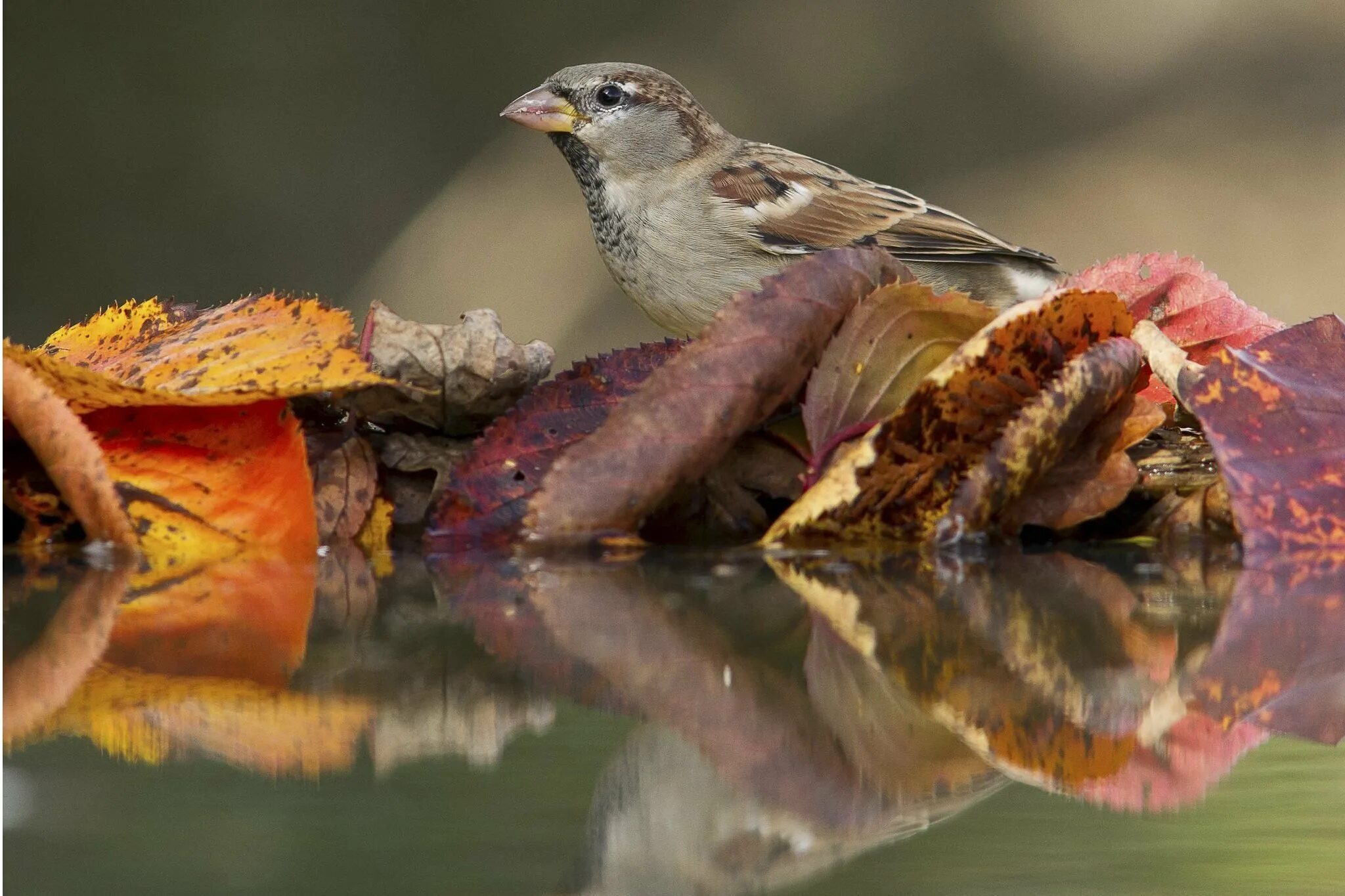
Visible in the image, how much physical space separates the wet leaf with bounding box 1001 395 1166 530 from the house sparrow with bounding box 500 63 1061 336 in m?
1.01

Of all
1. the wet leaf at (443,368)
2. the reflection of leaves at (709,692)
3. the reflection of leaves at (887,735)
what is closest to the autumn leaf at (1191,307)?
the wet leaf at (443,368)

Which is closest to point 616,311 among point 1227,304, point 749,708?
point 1227,304

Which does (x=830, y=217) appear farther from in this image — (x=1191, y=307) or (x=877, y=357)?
(x=877, y=357)

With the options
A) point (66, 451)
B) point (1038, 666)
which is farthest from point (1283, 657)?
point (66, 451)

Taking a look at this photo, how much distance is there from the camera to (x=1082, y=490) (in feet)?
4.03

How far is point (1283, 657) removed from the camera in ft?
2.57

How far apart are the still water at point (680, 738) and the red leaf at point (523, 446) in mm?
217

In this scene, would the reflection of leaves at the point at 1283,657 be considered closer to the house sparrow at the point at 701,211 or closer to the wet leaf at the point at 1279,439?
the wet leaf at the point at 1279,439

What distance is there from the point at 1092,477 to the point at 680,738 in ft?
2.25

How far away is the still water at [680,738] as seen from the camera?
0.50 metres

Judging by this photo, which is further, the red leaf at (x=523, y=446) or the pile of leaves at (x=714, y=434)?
the red leaf at (x=523, y=446)

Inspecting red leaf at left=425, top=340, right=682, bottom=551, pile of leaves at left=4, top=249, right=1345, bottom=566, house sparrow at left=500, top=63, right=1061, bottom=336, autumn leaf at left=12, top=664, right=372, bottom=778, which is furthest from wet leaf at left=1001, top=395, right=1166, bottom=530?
house sparrow at left=500, top=63, right=1061, bottom=336

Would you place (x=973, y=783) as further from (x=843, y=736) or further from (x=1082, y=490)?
(x=1082, y=490)

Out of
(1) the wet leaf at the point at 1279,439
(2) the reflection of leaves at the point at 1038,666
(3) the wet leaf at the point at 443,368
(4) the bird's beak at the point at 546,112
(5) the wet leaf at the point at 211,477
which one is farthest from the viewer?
(4) the bird's beak at the point at 546,112
